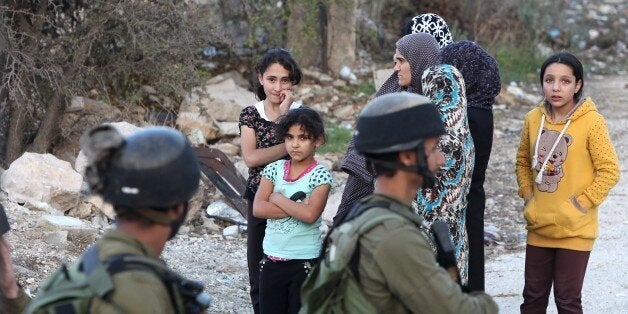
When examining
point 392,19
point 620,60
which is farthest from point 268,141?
point 620,60

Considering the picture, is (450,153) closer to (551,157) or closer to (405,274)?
(551,157)

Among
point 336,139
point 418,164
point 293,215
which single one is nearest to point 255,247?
point 293,215

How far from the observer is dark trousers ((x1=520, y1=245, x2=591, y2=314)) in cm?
478

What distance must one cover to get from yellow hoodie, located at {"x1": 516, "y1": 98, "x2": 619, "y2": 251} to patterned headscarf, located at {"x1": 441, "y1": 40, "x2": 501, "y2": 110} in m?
0.30

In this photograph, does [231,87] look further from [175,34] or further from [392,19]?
[392,19]

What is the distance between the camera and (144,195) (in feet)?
7.80

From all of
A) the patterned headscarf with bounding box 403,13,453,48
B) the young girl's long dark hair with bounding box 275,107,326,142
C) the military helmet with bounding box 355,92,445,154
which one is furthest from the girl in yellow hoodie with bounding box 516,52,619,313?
the military helmet with bounding box 355,92,445,154

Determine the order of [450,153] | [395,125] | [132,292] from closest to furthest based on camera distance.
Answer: [132,292] < [395,125] < [450,153]

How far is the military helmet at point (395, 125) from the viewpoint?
271 cm

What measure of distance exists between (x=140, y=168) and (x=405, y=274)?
74 centimetres

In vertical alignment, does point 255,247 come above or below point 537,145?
below

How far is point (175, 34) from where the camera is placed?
9109 millimetres

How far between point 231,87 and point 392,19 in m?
4.99

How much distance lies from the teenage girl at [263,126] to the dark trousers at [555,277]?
4.45 feet
